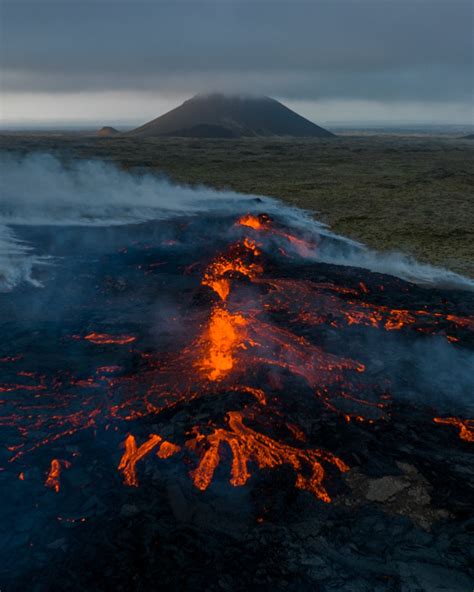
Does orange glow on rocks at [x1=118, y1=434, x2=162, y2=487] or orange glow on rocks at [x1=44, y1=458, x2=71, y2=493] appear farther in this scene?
orange glow on rocks at [x1=118, y1=434, x2=162, y2=487]

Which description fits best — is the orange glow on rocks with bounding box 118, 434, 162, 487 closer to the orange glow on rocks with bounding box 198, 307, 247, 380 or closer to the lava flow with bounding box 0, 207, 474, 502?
the lava flow with bounding box 0, 207, 474, 502

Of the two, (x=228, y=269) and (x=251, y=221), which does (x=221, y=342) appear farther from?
(x=251, y=221)

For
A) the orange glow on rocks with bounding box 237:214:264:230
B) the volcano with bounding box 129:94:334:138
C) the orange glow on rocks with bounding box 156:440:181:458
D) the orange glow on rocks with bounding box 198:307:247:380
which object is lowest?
the orange glow on rocks with bounding box 156:440:181:458

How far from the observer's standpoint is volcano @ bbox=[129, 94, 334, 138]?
148 meters

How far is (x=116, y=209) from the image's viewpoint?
2764cm

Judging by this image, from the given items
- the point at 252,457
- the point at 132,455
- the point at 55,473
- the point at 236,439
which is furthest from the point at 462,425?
the point at 55,473

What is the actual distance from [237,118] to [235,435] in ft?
529

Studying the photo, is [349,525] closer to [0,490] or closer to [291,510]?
[291,510]

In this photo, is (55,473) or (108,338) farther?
(108,338)

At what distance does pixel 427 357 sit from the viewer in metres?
10.6

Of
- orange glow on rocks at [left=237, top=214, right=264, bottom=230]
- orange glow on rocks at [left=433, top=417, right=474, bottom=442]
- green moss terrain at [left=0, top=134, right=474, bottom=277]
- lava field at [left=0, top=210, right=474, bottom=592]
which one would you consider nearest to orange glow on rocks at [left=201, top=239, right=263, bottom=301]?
lava field at [left=0, top=210, right=474, bottom=592]

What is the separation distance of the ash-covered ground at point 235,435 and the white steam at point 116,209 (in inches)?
94.5

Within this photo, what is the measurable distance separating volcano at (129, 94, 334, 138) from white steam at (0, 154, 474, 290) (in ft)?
332

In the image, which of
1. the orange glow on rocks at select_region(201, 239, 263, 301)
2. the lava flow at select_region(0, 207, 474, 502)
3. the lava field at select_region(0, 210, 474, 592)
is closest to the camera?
the lava field at select_region(0, 210, 474, 592)
